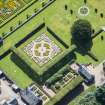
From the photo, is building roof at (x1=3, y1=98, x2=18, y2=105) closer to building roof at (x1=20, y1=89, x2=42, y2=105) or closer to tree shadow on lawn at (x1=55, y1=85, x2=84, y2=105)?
building roof at (x1=20, y1=89, x2=42, y2=105)

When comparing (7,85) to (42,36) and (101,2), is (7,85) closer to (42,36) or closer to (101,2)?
(42,36)

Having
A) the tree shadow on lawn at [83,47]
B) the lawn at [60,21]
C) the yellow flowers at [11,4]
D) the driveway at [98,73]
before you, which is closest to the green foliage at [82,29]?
the tree shadow on lawn at [83,47]

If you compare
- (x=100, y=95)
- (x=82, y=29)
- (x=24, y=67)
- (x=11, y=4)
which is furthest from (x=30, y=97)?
(x=11, y=4)

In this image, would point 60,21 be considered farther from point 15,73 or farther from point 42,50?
point 15,73

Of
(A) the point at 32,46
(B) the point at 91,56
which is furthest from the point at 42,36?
(B) the point at 91,56

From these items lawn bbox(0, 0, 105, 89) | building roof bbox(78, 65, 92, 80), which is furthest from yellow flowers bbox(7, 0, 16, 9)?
building roof bbox(78, 65, 92, 80)
